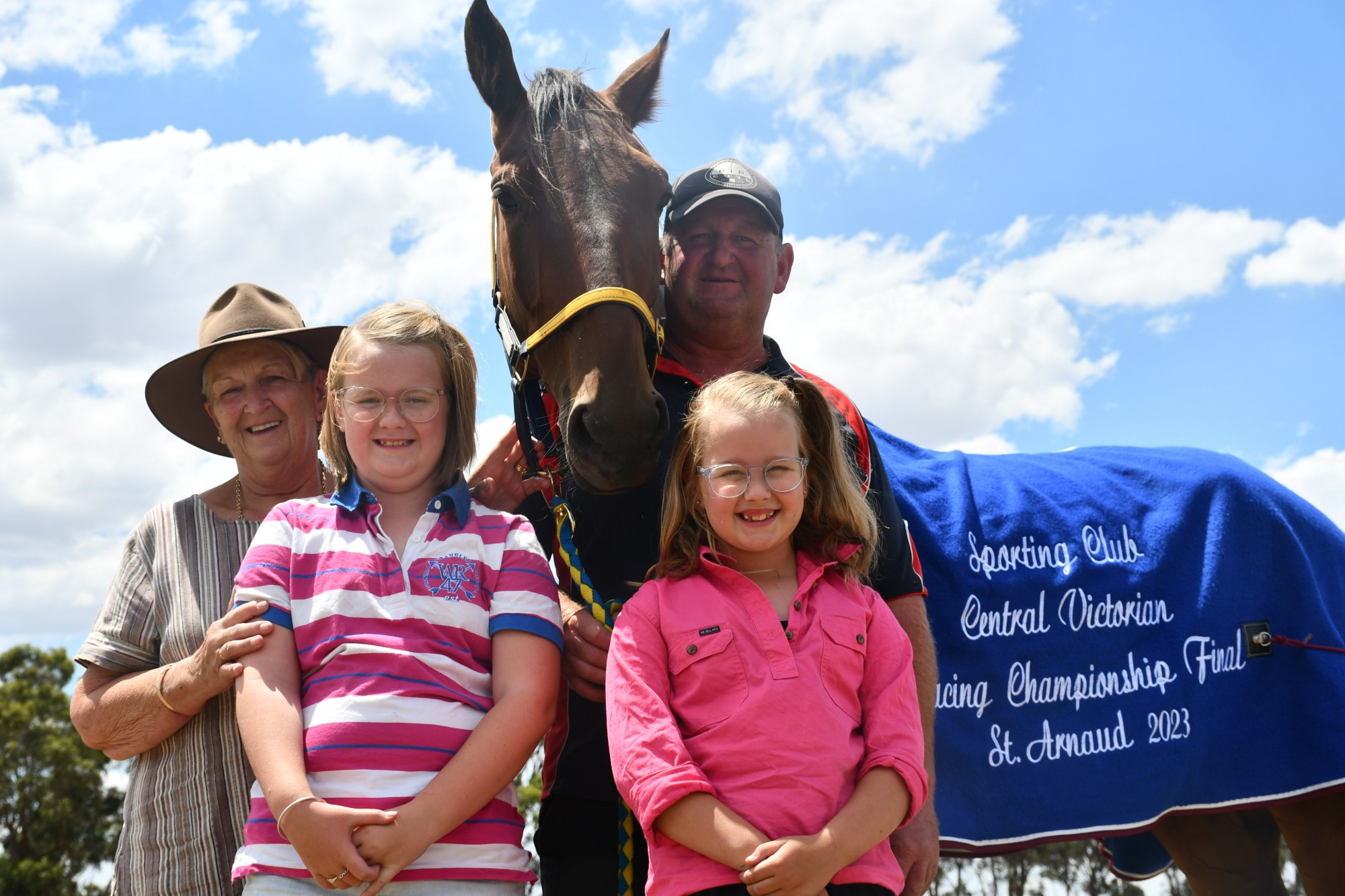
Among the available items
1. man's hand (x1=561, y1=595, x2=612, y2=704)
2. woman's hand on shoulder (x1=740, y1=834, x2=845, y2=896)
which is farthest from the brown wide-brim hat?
woman's hand on shoulder (x1=740, y1=834, x2=845, y2=896)

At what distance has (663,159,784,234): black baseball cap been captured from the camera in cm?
295

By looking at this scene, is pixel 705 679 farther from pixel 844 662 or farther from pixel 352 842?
pixel 352 842

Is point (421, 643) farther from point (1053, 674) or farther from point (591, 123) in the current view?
point (1053, 674)

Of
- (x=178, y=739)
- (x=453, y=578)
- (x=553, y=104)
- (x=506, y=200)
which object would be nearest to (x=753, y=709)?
(x=453, y=578)

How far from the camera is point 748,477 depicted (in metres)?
1.87

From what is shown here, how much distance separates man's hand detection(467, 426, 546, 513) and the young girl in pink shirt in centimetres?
66

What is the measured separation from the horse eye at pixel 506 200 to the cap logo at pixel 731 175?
0.72m

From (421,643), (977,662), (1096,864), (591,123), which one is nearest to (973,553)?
(977,662)

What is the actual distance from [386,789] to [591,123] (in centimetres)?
184

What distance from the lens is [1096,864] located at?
22.6 metres

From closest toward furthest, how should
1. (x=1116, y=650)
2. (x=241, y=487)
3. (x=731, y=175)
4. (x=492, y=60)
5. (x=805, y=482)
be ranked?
(x=805, y=482) < (x=241, y=487) < (x=492, y=60) < (x=731, y=175) < (x=1116, y=650)

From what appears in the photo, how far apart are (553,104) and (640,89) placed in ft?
1.79

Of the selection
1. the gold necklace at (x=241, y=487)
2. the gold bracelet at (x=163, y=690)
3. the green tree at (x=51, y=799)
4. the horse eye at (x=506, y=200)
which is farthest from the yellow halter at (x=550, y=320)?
the green tree at (x=51, y=799)

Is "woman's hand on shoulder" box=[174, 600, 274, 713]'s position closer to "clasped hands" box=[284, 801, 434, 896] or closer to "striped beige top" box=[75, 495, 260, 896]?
"striped beige top" box=[75, 495, 260, 896]
